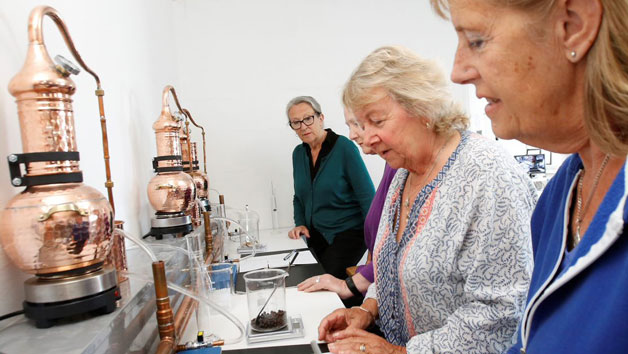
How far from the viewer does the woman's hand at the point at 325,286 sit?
153cm

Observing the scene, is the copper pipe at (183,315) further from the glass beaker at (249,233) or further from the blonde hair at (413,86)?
the glass beaker at (249,233)

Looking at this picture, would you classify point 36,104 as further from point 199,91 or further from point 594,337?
point 199,91

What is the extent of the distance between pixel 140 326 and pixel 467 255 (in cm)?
85

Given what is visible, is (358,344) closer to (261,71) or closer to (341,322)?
(341,322)

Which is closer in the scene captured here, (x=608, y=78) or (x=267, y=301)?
(x=608, y=78)

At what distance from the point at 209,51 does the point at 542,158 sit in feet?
12.4

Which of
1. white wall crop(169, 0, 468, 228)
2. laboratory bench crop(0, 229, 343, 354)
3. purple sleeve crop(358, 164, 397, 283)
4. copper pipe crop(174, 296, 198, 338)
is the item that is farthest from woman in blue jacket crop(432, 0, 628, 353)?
white wall crop(169, 0, 468, 228)

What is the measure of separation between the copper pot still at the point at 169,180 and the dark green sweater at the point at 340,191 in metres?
1.20

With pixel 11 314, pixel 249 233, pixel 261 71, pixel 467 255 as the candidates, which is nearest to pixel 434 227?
pixel 467 255

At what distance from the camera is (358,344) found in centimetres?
107

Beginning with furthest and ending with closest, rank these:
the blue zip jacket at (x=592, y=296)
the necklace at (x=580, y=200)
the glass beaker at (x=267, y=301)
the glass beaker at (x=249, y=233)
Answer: the glass beaker at (x=249, y=233) → the glass beaker at (x=267, y=301) → the necklace at (x=580, y=200) → the blue zip jacket at (x=592, y=296)

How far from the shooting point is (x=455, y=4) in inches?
23.7

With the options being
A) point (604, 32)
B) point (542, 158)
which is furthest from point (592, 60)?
point (542, 158)

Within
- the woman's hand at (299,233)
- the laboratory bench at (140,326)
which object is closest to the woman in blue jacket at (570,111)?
the laboratory bench at (140,326)
